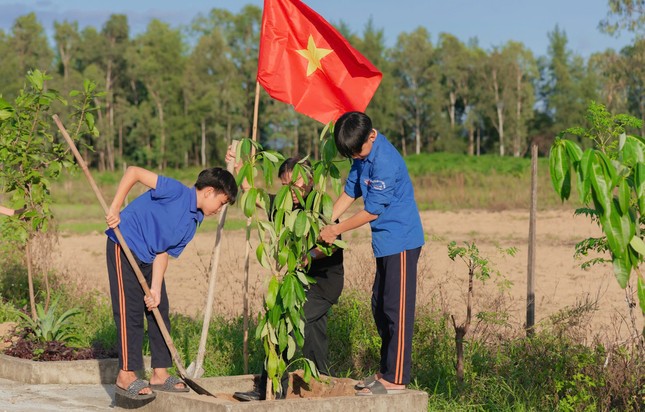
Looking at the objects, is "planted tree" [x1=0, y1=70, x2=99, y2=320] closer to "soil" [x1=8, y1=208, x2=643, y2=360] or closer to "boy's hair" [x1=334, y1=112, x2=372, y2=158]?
"soil" [x1=8, y1=208, x2=643, y2=360]

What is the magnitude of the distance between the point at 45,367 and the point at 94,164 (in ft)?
277

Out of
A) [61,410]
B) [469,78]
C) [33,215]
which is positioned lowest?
[61,410]

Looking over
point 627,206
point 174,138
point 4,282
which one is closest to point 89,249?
point 4,282

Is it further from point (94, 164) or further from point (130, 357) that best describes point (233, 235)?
point (94, 164)

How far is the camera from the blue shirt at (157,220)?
6.70 metres

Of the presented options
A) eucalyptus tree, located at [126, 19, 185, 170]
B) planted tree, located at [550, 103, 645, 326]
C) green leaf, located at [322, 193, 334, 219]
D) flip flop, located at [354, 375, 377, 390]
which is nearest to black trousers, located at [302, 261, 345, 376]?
flip flop, located at [354, 375, 377, 390]

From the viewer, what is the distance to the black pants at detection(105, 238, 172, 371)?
6719mm

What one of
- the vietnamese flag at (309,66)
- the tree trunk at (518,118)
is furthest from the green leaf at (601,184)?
the tree trunk at (518,118)

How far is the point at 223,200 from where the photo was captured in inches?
266

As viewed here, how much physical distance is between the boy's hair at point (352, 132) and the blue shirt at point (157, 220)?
1214 mm

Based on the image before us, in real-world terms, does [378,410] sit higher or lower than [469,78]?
lower

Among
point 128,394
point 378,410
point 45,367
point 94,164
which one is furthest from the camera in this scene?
point 94,164

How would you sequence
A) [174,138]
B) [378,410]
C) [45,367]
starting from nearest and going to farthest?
[378,410] < [45,367] < [174,138]

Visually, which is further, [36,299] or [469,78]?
[469,78]
